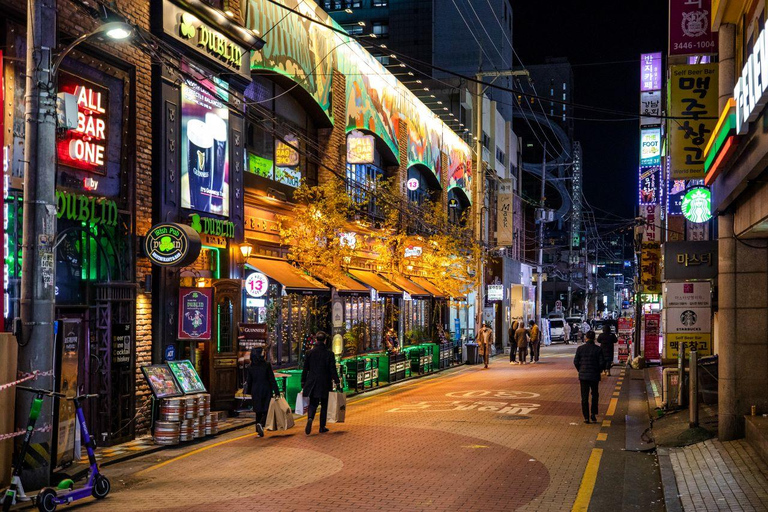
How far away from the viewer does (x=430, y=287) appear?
3778 cm

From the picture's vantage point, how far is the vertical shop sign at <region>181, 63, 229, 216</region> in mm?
17641

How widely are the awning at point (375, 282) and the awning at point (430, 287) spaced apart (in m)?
4.65

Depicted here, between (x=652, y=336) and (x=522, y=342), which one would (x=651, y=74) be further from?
(x=522, y=342)

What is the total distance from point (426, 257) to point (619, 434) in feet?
68.4

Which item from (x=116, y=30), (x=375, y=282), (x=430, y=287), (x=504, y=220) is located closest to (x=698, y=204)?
(x=375, y=282)

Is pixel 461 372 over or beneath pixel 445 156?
beneath

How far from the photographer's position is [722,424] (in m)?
13.4

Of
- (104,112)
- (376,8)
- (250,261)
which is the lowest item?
(250,261)

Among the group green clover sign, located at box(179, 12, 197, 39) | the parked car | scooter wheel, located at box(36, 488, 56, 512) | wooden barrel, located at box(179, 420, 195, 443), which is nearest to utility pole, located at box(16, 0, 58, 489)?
scooter wheel, located at box(36, 488, 56, 512)

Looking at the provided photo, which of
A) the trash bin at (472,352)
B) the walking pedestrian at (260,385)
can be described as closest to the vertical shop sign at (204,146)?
the walking pedestrian at (260,385)

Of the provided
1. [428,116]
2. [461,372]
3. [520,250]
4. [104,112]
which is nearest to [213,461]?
[104,112]

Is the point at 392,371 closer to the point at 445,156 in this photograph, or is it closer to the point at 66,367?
the point at 66,367

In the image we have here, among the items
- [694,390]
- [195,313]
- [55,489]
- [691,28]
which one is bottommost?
[55,489]

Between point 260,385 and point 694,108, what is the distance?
8928 millimetres
